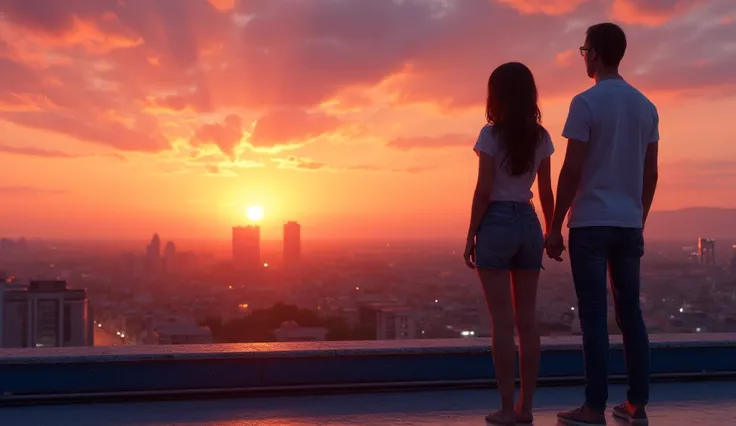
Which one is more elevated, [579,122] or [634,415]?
[579,122]

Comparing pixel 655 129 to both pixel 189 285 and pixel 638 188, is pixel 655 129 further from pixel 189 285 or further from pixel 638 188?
pixel 189 285

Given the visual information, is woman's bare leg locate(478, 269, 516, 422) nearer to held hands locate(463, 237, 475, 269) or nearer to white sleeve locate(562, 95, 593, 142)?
held hands locate(463, 237, 475, 269)

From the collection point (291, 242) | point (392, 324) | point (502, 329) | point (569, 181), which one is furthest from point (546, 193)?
point (291, 242)

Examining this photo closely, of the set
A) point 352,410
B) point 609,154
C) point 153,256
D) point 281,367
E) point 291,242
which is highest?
point 291,242

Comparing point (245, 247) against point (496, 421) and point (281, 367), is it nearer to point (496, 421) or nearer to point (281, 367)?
point (281, 367)

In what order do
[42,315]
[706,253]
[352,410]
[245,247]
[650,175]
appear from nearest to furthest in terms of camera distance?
[650,175]
[352,410]
[42,315]
[706,253]
[245,247]

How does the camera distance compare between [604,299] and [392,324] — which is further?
[392,324]

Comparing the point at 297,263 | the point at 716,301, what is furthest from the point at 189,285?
the point at 716,301
